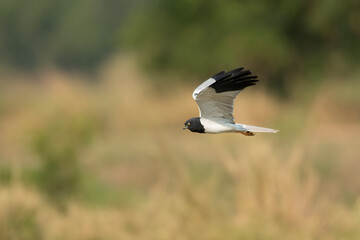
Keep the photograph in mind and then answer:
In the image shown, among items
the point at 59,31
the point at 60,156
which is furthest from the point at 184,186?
the point at 59,31

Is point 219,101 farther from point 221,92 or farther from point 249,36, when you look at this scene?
point 249,36

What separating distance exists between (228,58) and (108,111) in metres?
3.58

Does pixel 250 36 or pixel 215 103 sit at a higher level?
pixel 250 36

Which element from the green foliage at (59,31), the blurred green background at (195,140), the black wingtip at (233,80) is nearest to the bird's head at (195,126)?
the black wingtip at (233,80)

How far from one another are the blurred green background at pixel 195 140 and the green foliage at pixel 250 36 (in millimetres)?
42

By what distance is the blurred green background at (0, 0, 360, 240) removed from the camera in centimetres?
1057

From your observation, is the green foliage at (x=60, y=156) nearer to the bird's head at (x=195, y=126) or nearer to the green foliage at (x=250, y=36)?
the bird's head at (x=195, y=126)

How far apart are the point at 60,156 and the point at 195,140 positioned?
8.01 m

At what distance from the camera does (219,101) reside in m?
5.70

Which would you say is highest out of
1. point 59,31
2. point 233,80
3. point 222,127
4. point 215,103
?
point 59,31

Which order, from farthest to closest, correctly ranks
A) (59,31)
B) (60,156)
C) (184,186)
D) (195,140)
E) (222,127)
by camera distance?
1. (59,31)
2. (195,140)
3. (60,156)
4. (184,186)
5. (222,127)

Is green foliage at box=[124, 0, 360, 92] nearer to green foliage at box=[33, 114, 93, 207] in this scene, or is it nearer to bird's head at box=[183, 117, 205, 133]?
green foliage at box=[33, 114, 93, 207]

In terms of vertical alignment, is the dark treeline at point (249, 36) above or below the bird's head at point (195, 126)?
above

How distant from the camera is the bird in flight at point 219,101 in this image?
18.0 feet
